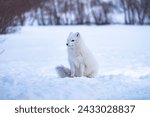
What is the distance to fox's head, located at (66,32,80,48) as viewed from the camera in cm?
683

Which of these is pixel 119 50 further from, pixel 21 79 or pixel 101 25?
pixel 101 25

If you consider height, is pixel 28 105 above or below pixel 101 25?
above

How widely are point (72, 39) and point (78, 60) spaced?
1.59ft

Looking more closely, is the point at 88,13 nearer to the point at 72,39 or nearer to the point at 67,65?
the point at 67,65

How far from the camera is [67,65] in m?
11.9

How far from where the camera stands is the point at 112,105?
212 inches

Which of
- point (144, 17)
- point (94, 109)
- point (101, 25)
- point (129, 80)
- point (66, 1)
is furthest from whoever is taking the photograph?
point (66, 1)

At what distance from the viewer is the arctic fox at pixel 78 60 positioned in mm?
6895

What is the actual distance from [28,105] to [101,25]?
73.2 feet

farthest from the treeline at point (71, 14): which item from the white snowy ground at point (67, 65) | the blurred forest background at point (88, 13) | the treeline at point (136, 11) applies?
the white snowy ground at point (67, 65)

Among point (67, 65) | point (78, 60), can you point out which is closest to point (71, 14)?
point (67, 65)

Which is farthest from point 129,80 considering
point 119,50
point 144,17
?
point 144,17

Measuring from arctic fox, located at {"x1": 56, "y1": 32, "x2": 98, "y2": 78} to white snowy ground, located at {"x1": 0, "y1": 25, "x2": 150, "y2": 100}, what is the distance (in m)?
0.32

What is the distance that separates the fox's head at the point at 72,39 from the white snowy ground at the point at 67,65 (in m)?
0.67
